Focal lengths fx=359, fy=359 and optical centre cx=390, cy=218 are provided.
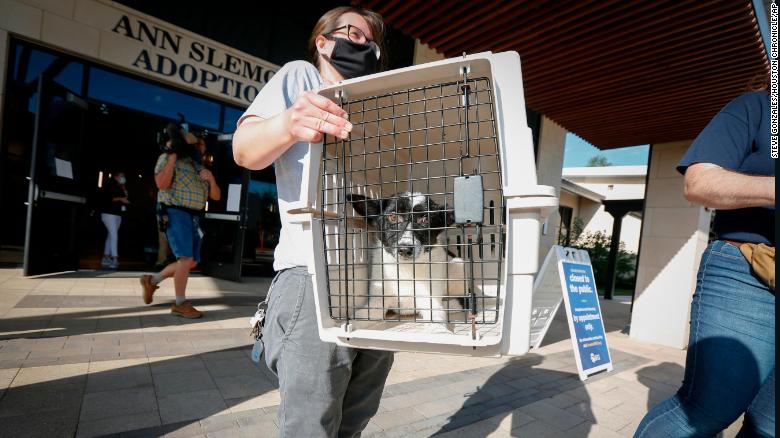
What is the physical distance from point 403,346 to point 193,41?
653cm

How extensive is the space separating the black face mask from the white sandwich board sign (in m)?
1.38

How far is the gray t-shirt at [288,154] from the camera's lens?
1.03 metres

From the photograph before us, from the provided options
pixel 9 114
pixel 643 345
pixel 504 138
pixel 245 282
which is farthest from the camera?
pixel 245 282

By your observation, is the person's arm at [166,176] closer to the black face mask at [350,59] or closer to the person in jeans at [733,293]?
the black face mask at [350,59]

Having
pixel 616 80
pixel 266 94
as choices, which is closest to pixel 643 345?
pixel 616 80

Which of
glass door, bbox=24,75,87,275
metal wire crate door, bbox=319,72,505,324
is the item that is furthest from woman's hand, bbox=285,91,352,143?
glass door, bbox=24,75,87,275

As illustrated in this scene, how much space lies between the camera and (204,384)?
242cm

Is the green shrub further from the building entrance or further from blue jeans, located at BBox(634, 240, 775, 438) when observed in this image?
blue jeans, located at BBox(634, 240, 775, 438)

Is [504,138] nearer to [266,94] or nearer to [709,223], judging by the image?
[266,94]

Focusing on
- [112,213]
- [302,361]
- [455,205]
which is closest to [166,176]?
[302,361]

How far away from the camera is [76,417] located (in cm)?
188

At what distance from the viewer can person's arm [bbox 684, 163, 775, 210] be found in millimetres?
1173

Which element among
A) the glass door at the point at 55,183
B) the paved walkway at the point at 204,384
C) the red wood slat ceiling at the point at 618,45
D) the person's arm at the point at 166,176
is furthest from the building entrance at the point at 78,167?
the red wood slat ceiling at the point at 618,45

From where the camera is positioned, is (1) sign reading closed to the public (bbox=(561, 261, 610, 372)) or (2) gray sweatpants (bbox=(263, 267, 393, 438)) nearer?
(2) gray sweatpants (bbox=(263, 267, 393, 438))
